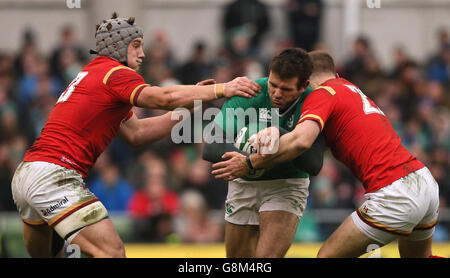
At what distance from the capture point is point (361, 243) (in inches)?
241

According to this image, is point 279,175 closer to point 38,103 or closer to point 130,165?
point 130,165

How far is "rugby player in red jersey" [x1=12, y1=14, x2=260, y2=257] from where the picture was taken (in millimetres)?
6113

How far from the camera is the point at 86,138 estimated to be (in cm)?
633

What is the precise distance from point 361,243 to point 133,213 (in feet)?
16.1

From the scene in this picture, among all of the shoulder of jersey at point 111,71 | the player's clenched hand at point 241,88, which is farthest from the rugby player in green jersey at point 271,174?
the shoulder of jersey at point 111,71

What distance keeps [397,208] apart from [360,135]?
0.63 meters

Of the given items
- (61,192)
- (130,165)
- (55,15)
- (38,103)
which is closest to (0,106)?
(38,103)

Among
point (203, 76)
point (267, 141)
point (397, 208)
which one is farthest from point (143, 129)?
point (203, 76)

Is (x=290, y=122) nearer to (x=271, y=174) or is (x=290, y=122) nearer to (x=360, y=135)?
(x=271, y=174)

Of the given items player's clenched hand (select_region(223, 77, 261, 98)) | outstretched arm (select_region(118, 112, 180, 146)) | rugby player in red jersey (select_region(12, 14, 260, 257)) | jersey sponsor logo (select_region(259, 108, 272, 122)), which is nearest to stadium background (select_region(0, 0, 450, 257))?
outstretched arm (select_region(118, 112, 180, 146))

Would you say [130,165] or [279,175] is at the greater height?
[279,175]

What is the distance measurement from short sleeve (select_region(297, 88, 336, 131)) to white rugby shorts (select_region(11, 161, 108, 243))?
1.76 meters

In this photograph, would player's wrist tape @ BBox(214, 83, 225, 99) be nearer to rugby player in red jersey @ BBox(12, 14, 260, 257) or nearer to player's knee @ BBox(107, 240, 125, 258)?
rugby player in red jersey @ BBox(12, 14, 260, 257)
